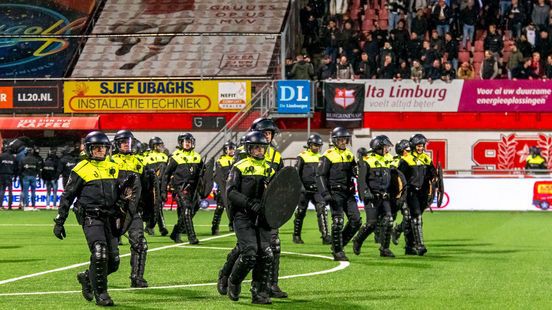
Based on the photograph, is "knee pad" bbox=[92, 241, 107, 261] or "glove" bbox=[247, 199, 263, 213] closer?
"knee pad" bbox=[92, 241, 107, 261]

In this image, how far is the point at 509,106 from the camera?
137ft

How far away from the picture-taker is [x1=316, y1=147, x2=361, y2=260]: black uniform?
20875mm

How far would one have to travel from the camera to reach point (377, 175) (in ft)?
70.0

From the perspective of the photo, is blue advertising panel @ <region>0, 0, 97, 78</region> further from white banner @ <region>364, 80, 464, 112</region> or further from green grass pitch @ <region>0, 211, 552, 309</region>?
green grass pitch @ <region>0, 211, 552, 309</region>

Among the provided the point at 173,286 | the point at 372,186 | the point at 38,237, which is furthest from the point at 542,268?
the point at 38,237

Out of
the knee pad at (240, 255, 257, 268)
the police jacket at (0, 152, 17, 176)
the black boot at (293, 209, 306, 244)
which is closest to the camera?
the knee pad at (240, 255, 257, 268)

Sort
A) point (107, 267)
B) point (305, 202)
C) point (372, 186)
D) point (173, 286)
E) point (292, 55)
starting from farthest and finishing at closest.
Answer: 1. point (292, 55)
2. point (305, 202)
3. point (372, 186)
4. point (173, 286)
5. point (107, 267)

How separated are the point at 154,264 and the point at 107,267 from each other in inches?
237

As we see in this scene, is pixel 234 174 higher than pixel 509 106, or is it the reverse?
pixel 234 174

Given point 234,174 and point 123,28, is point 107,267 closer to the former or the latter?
point 234,174

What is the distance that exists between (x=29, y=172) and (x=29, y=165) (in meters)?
0.24

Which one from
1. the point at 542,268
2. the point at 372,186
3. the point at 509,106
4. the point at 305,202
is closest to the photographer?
the point at 542,268

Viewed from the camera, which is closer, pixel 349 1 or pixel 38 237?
pixel 38 237

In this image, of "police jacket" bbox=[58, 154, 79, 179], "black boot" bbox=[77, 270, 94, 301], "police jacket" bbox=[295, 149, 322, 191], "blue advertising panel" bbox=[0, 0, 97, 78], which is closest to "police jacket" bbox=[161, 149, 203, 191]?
"police jacket" bbox=[295, 149, 322, 191]
